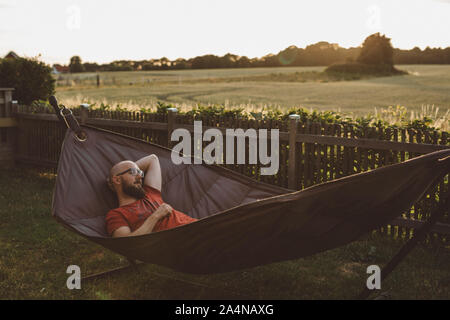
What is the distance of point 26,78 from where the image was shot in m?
9.15

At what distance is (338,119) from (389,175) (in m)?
2.77

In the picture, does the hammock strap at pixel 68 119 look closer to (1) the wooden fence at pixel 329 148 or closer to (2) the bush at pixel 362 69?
(1) the wooden fence at pixel 329 148

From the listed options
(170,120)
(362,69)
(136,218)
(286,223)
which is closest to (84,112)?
(170,120)

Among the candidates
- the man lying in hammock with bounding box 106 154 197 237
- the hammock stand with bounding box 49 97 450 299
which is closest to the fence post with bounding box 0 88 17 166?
the hammock stand with bounding box 49 97 450 299

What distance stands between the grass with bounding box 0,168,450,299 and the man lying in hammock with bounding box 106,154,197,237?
541 mm

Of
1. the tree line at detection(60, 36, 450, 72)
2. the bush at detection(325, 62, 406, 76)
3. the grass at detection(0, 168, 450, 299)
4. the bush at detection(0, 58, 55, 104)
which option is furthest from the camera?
the tree line at detection(60, 36, 450, 72)

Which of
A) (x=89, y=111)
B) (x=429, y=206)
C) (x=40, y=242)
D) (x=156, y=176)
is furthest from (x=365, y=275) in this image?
(x=89, y=111)

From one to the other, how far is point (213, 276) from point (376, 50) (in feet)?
146

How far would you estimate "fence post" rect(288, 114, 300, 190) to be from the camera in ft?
16.9

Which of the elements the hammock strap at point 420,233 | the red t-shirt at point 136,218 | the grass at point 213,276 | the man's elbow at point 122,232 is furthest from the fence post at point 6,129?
the hammock strap at point 420,233

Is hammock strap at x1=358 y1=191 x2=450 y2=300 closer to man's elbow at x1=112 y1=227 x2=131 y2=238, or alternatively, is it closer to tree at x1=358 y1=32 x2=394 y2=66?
man's elbow at x1=112 y1=227 x2=131 y2=238

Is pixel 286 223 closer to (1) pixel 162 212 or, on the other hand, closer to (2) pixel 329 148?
(1) pixel 162 212

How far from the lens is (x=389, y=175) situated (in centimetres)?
261

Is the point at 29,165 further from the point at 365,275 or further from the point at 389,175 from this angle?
the point at 389,175
